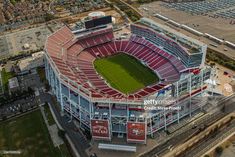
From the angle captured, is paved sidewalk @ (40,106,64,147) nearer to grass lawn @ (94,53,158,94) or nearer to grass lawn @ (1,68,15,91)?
grass lawn @ (94,53,158,94)

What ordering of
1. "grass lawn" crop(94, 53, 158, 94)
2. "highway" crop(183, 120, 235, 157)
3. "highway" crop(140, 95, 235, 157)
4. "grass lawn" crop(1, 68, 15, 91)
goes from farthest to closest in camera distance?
"grass lawn" crop(1, 68, 15, 91), "grass lawn" crop(94, 53, 158, 94), "highway" crop(140, 95, 235, 157), "highway" crop(183, 120, 235, 157)

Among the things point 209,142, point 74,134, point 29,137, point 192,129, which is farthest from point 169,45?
point 29,137

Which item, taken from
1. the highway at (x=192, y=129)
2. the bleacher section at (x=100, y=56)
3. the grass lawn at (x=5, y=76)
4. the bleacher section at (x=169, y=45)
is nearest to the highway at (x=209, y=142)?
the highway at (x=192, y=129)

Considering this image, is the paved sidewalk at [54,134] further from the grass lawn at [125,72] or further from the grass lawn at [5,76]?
the grass lawn at [5,76]

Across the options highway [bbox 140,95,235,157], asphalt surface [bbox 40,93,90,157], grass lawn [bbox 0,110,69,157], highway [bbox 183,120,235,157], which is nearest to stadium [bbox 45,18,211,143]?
asphalt surface [bbox 40,93,90,157]

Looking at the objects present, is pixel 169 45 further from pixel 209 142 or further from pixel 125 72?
pixel 209 142

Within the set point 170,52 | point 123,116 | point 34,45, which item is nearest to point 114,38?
point 170,52

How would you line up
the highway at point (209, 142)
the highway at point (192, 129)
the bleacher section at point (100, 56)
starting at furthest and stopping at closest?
1. the bleacher section at point (100, 56)
2. the highway at point (192, 129)
3. the highway at point (209, 142)
